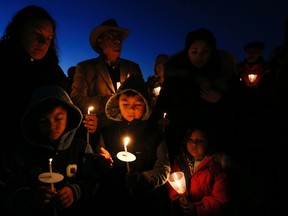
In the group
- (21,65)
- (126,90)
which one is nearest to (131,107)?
(126,90)

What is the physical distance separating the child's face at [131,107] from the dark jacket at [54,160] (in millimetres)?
713

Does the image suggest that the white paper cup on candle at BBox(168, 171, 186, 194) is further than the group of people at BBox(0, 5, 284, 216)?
Yes

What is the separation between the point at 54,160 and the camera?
106 inches

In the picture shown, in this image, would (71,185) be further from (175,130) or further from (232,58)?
(232,58)

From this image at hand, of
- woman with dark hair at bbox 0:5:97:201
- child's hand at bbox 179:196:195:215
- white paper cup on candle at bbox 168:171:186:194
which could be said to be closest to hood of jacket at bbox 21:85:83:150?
woman with dark hair at bbox 0:5:97:201

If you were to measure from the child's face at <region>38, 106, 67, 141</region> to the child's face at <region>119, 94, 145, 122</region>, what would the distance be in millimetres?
868

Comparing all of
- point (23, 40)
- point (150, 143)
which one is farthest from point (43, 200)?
point (23, 40)

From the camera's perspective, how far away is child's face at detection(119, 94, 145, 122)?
3.42m

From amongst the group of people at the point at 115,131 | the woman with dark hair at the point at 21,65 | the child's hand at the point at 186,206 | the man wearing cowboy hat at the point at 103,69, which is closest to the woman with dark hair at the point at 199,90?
the group of people at the point at 115,131

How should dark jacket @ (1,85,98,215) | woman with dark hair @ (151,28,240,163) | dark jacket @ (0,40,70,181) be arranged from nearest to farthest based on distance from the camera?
dark jacket @ (1,85,98,215) → dark jacket @ (0,40,70,181) → woman with dark hair @ (151,28,240,163)

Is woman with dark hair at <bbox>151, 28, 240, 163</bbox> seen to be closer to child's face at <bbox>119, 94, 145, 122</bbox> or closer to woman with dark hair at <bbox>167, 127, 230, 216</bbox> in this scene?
woman with dark hair at <bbox>167, 127, 230, 216</bbox>

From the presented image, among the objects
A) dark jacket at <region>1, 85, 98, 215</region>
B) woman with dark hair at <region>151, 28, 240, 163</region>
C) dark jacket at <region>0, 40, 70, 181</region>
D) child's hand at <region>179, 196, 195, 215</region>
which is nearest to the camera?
dark jacket at <region>1, 85, 98, 215</region>

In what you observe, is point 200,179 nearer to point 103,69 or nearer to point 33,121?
point 33,121

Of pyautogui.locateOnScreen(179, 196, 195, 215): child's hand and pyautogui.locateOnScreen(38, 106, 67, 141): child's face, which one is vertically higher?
pyautogui.locateOnScreen(38, 106, 67, 141): child's face
